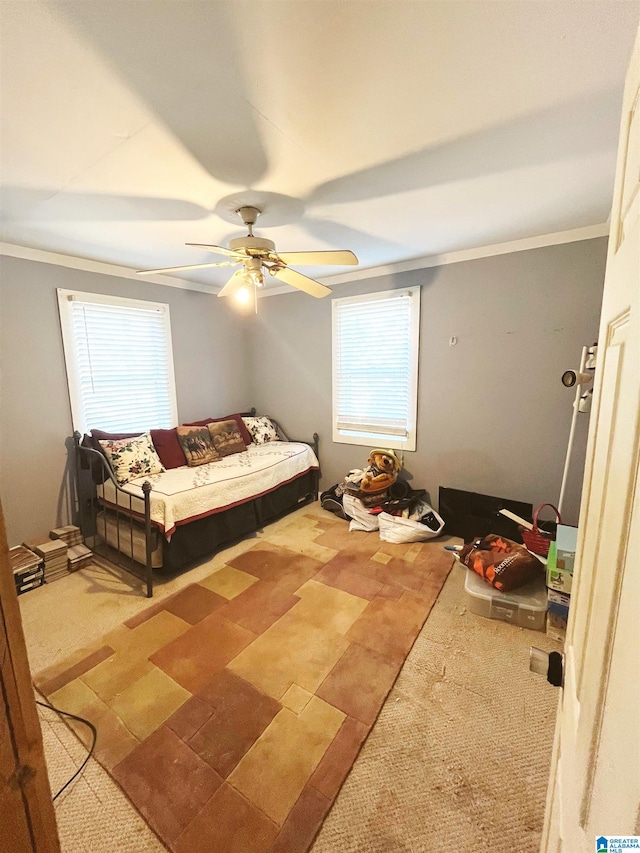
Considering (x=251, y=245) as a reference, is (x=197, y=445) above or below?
below

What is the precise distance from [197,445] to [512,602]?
9.48ft

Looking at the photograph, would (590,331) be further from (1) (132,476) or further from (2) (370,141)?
(1) (132,476)

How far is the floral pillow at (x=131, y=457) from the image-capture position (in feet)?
9.30

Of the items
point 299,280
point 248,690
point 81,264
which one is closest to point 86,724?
point 248,690

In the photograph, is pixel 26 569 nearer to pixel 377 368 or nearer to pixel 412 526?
pixel 412 526

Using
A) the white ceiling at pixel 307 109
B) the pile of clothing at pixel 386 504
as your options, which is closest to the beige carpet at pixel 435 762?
the pile of clothing at pixel 386 504

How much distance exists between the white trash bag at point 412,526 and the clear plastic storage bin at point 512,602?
0.80 meters

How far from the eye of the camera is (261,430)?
4.20 meters

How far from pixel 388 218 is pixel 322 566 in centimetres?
258

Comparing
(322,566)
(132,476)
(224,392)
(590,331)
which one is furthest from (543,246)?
(132,476)

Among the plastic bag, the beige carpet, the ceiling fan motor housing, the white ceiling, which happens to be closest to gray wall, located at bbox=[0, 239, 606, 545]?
the white ceiling

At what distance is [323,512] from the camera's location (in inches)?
148

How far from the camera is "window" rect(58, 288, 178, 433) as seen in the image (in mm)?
2949

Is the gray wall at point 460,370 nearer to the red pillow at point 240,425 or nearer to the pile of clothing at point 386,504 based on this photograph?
the pile of clothing at point 386,504
